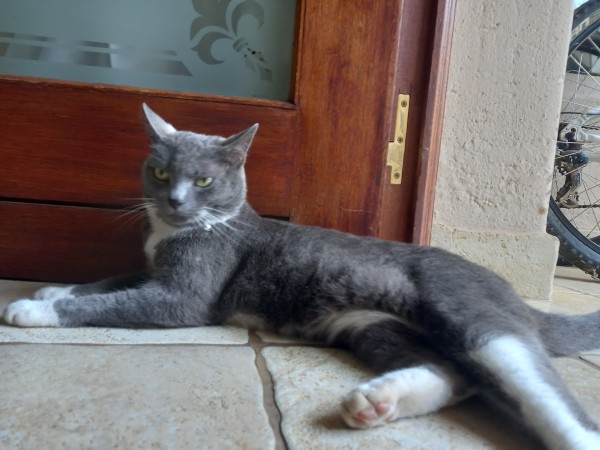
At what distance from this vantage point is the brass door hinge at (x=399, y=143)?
4.97 ft

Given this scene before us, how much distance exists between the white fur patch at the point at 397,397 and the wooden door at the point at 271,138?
2.36ft

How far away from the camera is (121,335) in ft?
3.59

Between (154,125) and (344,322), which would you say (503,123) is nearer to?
(344,322)

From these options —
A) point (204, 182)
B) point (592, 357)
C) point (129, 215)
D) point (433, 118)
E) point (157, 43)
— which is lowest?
point (592, 357)

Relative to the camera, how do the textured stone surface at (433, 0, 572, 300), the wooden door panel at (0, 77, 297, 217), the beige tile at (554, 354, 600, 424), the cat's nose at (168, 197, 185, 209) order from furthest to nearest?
the textured stone surface at (433, 0, 572, 300) → the wooden door panel at (0, 77, 297, 217) → the cat's nose at (168, 197, 185, 209) → the beige tile at (554, 354, 600, 424)

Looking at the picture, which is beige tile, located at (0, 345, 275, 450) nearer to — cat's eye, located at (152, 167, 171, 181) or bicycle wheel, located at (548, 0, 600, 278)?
cat's eye, located at (152, 167, 171, 181)

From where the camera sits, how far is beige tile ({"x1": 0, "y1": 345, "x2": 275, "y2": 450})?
670mm

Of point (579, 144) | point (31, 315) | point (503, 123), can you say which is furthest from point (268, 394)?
point (579, 144)

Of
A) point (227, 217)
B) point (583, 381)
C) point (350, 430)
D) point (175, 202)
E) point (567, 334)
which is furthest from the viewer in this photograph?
point (227, 217)

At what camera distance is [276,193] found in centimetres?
154

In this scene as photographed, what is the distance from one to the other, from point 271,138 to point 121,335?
72 cm

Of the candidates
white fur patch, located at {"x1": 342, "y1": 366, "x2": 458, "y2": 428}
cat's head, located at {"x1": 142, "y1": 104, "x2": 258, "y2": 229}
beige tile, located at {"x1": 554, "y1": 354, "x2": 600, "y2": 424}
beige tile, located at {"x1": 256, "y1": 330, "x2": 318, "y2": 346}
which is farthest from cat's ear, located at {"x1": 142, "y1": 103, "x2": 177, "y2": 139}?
beige tile, located at {"x1": 554, "y1": 354, "x2": 600, "y2": 424}

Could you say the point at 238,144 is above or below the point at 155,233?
above

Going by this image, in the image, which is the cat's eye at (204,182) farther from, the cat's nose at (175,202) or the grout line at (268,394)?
the grout line at (268,394)
